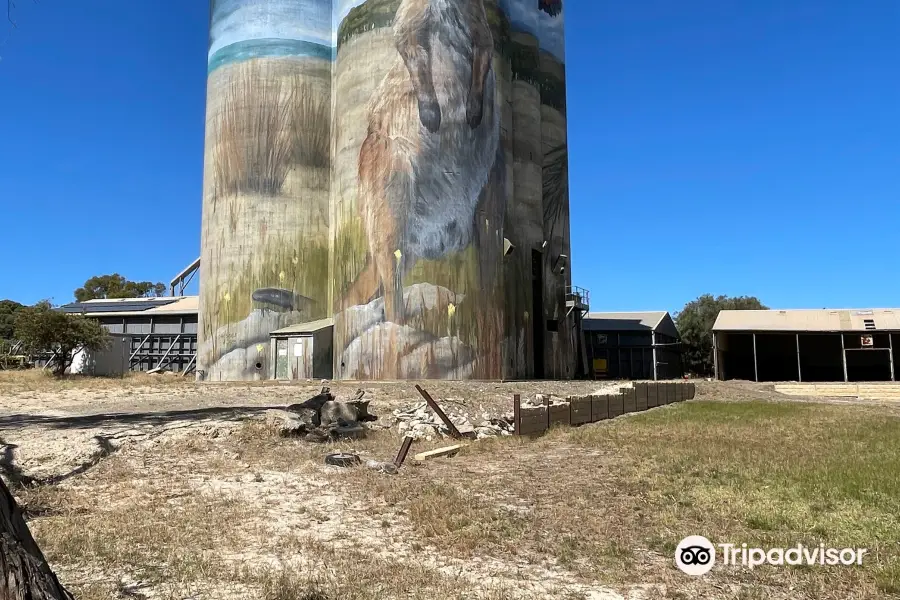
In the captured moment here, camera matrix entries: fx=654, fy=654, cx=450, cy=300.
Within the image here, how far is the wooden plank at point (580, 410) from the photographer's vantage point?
18672 mm

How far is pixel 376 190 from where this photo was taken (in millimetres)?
36938

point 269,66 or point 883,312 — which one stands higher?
point 269,66

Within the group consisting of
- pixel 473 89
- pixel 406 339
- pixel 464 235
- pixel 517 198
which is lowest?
pixel 406 339

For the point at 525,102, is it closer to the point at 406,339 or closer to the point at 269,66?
the point at 269,66

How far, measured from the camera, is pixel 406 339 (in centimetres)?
3544

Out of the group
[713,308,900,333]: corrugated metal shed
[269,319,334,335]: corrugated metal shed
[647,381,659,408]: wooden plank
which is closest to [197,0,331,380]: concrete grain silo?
[269,319,334,335]: corrugated metal shed

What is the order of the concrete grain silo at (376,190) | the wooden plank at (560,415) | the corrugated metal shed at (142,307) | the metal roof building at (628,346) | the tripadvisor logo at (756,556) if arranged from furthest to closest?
1. the corrugated metal shed at (142,307)
2. the metal roof building at (628,346)
3. the concrete grain silo at (376,190)
4. the wooden plank at (560,415)
5. the tripadvisor logo at (756,556)

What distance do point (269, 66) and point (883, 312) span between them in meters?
45.6

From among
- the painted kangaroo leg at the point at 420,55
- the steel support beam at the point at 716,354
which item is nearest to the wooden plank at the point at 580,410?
the painted kangaroo leg at the point at 420,55

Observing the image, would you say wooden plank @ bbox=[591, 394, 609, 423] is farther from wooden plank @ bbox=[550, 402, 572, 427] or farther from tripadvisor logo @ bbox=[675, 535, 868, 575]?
tripadvisor logo @ bbox=[675, 535, 868, 575]

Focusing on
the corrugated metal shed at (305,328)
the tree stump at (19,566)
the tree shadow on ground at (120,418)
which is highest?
the corrugated metal shed at (305,328)

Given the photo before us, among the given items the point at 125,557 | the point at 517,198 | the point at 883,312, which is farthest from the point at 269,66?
the point at 883,312

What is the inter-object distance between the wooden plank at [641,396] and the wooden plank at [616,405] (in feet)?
5.19

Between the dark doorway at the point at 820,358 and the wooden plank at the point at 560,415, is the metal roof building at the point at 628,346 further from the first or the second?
the wooden plank at the point at 560,415
